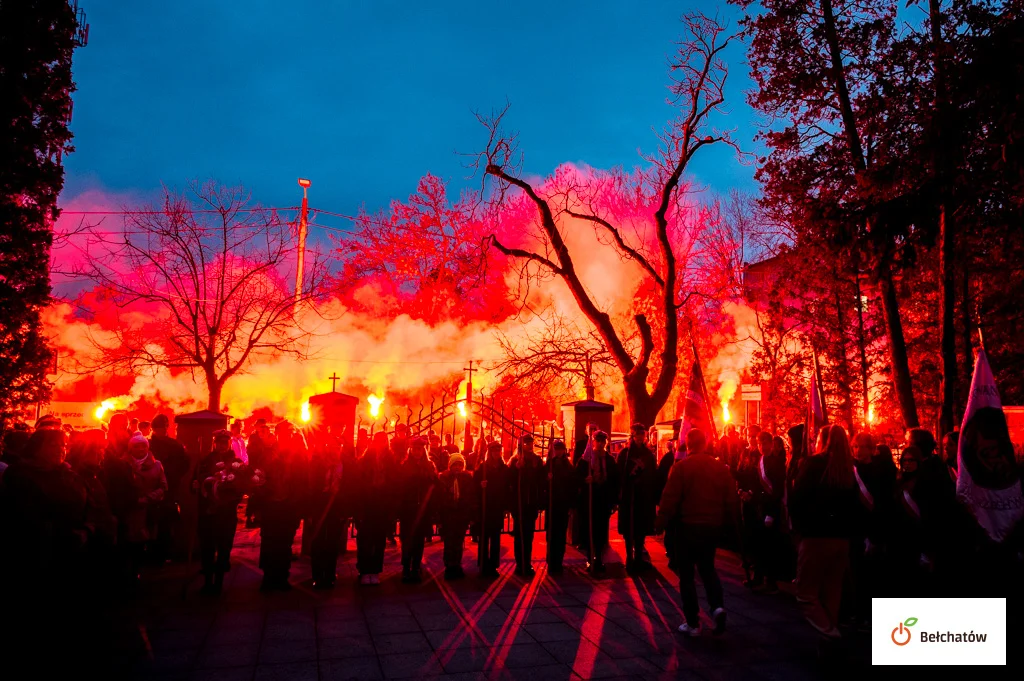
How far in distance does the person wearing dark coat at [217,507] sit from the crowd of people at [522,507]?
0.06 feet

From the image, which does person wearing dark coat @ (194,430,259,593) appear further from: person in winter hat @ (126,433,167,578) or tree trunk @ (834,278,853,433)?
tree trunk @ (834,278,853,433)

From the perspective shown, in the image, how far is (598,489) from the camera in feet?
32.8

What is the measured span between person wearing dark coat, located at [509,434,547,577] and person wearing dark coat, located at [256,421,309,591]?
2.77m

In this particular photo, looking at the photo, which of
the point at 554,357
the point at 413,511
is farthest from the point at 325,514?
the point at 554,357

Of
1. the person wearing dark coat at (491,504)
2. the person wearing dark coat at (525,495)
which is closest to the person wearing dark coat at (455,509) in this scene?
the person wearing dark coat at (491,504)

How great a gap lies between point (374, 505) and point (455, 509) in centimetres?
105

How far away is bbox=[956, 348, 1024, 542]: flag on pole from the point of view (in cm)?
684

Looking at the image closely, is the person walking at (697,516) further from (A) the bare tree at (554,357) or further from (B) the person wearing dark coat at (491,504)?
(A) the bare tree at (554,357)

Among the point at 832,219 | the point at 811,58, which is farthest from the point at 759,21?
the point at 832,219

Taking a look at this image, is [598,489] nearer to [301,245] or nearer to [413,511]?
[413,511]

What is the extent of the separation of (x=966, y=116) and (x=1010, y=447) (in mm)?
6574

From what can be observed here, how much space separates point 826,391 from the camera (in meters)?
21.0

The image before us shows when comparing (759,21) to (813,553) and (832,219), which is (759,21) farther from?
(813,553)

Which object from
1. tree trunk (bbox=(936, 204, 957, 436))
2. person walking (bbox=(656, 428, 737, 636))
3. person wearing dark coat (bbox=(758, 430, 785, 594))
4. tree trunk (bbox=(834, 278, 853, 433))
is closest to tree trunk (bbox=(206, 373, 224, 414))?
person wearing dark coat (bbox=(758, 430, 785, 594))
